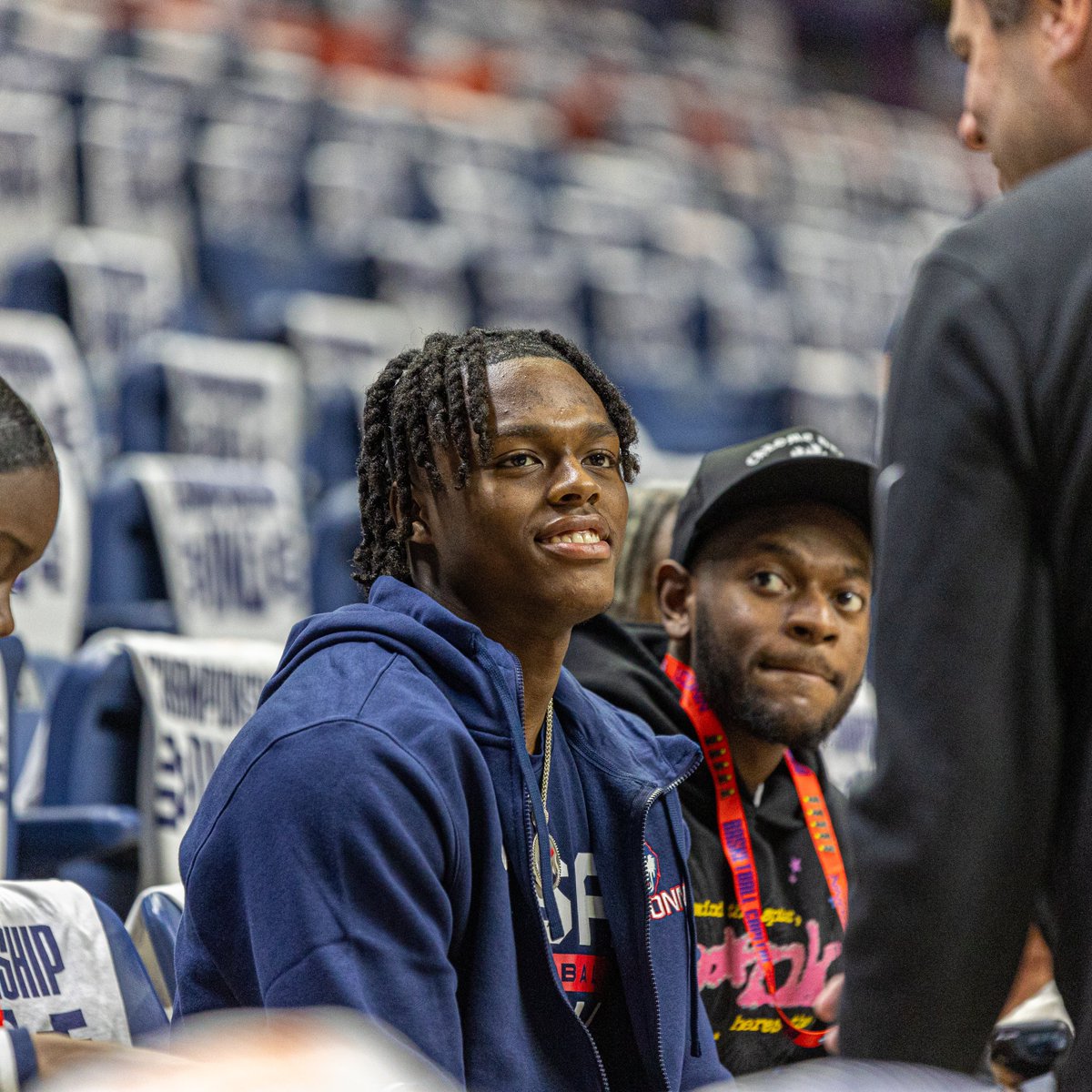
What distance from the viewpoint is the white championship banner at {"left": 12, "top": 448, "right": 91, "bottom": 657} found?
301 cm

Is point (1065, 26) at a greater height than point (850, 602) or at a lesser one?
greater

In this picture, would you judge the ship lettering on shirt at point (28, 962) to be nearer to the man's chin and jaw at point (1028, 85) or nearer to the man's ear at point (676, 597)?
the man's ear at point (676, 597)

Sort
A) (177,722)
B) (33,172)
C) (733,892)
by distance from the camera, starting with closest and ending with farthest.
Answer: (733,892)
(177,722)
(33,172)

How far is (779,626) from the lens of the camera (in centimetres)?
201

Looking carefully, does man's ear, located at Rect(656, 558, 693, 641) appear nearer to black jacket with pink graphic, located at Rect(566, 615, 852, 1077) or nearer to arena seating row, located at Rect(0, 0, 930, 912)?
black jacket with pink graphic, located at Rect(566, 615, 852, 1077)

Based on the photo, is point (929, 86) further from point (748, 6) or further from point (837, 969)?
point (837, 969)

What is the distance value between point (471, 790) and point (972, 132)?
2.12 ft

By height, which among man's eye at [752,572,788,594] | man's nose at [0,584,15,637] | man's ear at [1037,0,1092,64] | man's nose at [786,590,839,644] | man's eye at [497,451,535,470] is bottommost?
man's nose at [786,590,839,644]

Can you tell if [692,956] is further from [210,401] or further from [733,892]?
[210,401]

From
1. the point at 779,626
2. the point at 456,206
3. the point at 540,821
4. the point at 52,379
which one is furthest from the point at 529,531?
the point at 456,206

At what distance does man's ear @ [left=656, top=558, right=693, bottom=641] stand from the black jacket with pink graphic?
0.05 meters

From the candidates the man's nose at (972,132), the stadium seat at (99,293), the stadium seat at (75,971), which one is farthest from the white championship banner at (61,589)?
the man's nose at (972,132)

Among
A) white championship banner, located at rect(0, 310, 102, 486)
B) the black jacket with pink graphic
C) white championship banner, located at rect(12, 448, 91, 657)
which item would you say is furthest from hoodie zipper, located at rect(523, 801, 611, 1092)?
white championship banner, located at rect(0, 310, 102, 486)

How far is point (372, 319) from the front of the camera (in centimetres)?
505
